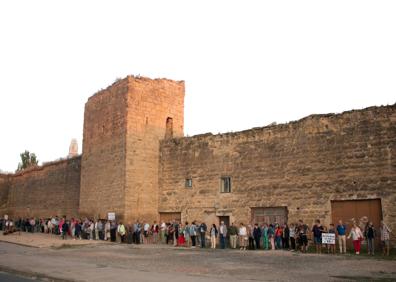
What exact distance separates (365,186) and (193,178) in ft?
26.8

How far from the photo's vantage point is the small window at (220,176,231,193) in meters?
20.1

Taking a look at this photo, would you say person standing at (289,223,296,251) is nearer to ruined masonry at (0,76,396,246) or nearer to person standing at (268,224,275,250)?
person standing at (268,224,275,250)

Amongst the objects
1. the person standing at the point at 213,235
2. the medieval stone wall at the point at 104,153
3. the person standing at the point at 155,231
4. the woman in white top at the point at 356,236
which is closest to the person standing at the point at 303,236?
the woman in white top at the point at 356,236

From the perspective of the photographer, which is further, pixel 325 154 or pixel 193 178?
pixel 193 178

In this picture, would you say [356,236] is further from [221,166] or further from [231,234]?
[221,166]

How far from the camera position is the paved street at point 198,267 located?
32.2ft

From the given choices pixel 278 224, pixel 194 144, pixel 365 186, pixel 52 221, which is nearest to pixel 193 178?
pixel 194 144

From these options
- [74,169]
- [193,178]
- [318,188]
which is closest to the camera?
[318,188]

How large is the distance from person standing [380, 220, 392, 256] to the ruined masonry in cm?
62

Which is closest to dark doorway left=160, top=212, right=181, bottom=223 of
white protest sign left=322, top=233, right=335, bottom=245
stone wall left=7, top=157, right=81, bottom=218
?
stone wall left=7, top=157, right=81, bottom=218

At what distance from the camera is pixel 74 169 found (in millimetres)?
27828

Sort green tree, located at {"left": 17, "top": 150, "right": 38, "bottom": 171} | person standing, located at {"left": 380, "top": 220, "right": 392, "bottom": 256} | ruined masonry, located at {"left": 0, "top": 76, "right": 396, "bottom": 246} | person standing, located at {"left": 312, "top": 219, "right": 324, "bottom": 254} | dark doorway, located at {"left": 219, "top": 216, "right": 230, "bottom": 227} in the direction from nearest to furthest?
person standing, located at {"left": 380, "top": 220, "right": 392, "bottom": 256}
person standing, located at {"left": 312, "top": 219, "right": 324, "bottom": 254}
ruined masonry, located at {"left": 0, "top": 76, "right": 396, "bottom": 246}
dark doorway, located at {"left": 219, "top": 216, "right": 230, "bottom": 227}
green tree, located at {"left": 17, "top": 150, "right": 38, "bottom": 171}

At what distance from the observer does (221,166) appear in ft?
67.1

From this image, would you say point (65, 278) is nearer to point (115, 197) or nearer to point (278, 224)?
point (278, 224)
